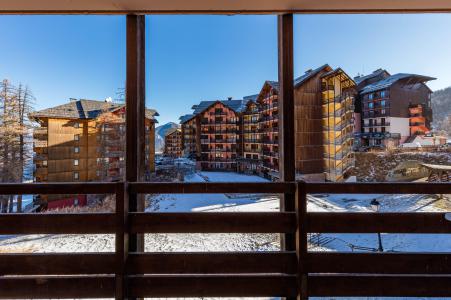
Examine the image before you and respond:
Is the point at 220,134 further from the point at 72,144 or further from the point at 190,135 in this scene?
the point at 72,144

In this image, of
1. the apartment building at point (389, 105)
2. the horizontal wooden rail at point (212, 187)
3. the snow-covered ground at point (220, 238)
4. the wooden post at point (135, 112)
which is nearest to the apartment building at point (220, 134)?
the snow-covered ground at point (220, 238)

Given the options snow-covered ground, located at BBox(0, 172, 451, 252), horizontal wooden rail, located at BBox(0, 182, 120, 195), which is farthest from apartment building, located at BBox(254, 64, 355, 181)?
horizontal wooden rail, located at BBox(0, 182, 120, 195)

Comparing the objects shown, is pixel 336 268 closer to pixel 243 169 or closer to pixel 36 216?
pixel 243 169

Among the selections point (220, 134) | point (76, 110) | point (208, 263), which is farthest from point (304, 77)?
point (76, 110)

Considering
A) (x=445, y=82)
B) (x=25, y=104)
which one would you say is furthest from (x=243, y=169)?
(x=25, y=104)

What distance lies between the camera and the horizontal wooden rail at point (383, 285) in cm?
114

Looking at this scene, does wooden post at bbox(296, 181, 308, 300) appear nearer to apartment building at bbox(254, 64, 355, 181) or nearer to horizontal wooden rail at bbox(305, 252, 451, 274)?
horizontal wooden rail at bbox(305, 252, 451, 274)

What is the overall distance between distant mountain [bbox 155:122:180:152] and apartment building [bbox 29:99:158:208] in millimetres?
486

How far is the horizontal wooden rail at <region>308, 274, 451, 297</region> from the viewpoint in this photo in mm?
1137

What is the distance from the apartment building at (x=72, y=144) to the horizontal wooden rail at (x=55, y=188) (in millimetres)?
696

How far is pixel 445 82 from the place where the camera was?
1.73 meters

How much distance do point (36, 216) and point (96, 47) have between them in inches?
79.8

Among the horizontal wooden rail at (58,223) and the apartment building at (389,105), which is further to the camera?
the apartment building at (389,105)

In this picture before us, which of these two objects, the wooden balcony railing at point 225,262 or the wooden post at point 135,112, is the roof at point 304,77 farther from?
the wooden post at point 135,112
